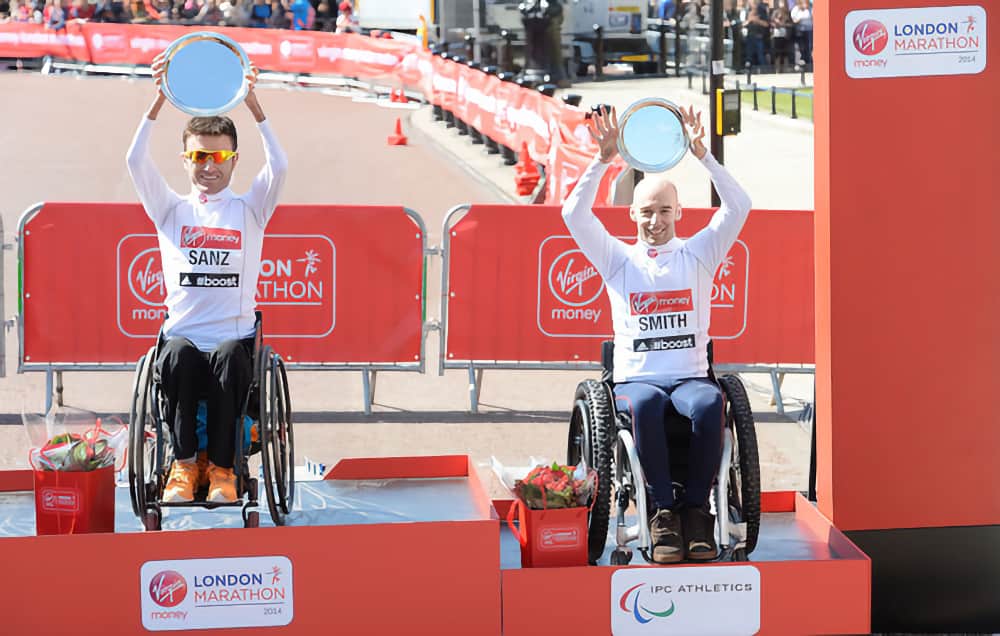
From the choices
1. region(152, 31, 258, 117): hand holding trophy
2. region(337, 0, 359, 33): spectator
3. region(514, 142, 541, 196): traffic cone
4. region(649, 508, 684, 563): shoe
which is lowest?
region(649, 508, 684, 563): shoe

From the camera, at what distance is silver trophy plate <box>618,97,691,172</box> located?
586cm

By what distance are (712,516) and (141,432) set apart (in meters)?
2.12

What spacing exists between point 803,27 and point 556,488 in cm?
2040

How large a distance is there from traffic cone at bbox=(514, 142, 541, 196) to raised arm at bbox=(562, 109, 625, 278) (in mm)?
9965

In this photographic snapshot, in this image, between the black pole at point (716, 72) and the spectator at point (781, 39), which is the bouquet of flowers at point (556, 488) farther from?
the spectator at point (781, 39)

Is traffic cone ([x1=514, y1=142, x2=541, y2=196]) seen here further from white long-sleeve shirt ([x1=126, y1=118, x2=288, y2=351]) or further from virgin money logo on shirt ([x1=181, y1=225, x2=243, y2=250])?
virgin money logo on shirt ([x1=181, y1=225, x2=243, y2=250])

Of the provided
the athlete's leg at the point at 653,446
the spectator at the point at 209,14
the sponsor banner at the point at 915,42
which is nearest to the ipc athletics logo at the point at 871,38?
the sponsor banner at the point at 915,42

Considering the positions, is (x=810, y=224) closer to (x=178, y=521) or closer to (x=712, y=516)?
(x=712, y=516)

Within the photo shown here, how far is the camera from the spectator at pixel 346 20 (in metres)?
29.5

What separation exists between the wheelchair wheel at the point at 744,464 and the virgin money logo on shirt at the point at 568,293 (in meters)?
3.69

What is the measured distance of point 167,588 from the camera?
5293mm

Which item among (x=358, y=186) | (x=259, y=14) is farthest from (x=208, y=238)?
(x=259, y=14)

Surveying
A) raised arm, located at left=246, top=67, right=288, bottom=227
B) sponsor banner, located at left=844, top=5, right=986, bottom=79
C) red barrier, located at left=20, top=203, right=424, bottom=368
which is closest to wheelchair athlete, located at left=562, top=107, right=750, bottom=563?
sponsor banner, located at left=844, top=5, right=986, bottom=79

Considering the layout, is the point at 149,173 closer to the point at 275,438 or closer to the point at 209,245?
the point at 209,245
